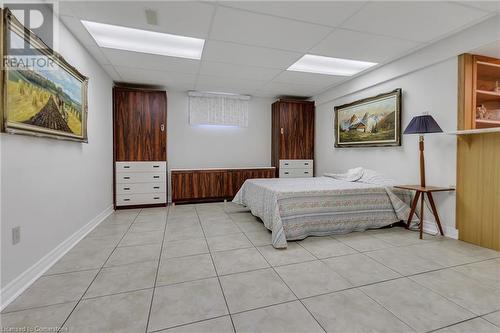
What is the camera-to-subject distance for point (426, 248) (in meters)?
2.62

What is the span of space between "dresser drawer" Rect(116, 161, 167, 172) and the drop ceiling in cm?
170

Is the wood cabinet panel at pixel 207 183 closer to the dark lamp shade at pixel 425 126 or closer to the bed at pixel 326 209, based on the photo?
the bed at pixel 326 209

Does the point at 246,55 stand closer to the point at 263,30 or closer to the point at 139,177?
the point at 263,30

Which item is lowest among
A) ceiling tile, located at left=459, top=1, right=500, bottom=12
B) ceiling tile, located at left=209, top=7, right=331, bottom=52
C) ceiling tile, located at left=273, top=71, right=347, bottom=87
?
ceiling tile, located at left=459, top=1, right=500, bottom=12

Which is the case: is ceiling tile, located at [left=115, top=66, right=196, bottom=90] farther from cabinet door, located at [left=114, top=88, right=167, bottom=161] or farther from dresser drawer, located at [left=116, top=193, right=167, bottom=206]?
dresser drawer, located at [left=116, top=193, right=167, bottom=206]

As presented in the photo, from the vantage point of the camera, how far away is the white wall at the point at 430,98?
286cm

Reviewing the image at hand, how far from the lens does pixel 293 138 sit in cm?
575

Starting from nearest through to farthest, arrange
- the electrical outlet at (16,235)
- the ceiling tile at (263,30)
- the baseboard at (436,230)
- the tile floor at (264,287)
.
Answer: the tile floor at (264,287)
the electrical outlet at (16,235)
the ceiling tile at (263,30)
the baseboard at (436,230)

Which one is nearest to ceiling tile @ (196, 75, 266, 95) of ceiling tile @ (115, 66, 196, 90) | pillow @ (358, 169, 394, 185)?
ceiling tile @ (115, 66, 196, 90)

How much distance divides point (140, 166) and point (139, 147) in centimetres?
38

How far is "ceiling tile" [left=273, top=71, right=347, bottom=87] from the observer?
4281 millimetres

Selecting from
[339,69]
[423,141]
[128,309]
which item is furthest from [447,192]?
[128,309]

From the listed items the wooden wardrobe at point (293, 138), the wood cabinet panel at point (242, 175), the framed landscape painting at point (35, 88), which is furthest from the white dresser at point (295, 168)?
the framed landscape painting at point (35, 88)

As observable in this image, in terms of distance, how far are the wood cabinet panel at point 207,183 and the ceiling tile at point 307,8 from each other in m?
3.43
